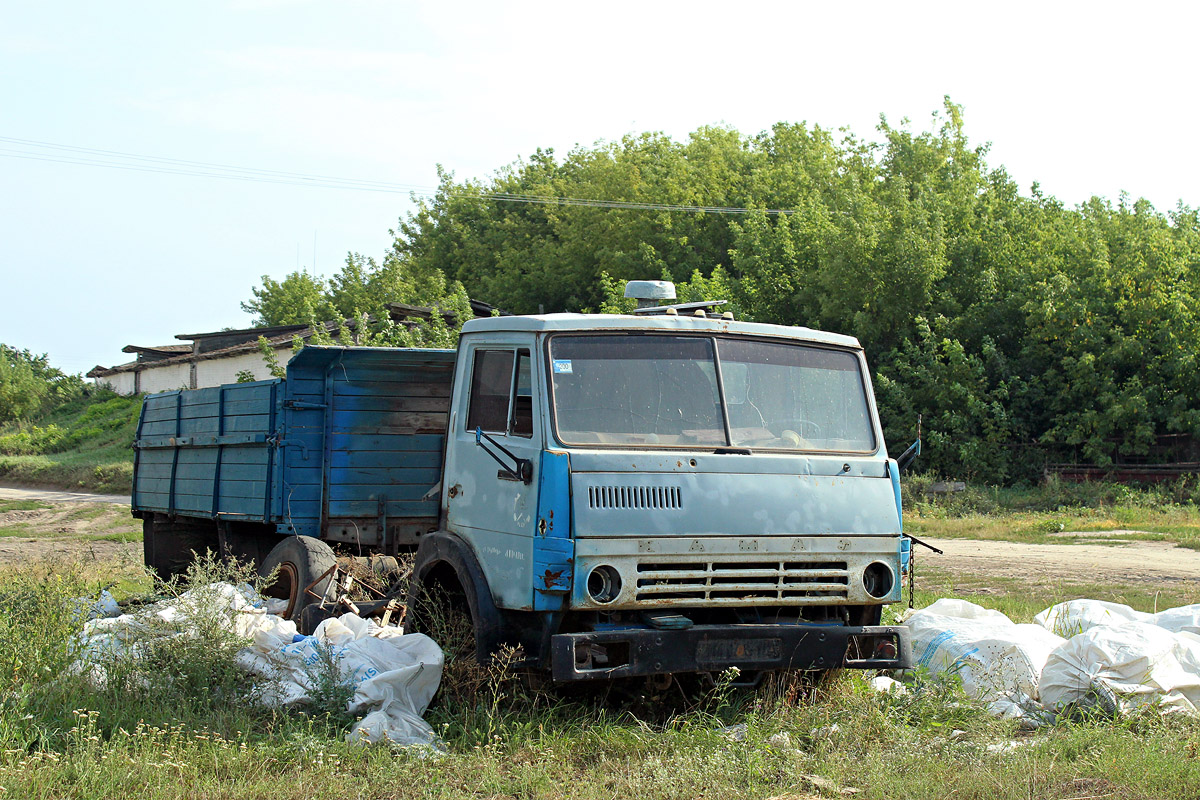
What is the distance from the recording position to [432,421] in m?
8.56

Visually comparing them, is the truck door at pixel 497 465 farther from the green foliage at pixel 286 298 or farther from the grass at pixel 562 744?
the green foliage at pixel 286 298

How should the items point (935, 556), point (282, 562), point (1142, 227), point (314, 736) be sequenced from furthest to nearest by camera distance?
1. point (1142, 227)
2. point (935, 556)
3. point (282, 562)
4. point (314, 736)

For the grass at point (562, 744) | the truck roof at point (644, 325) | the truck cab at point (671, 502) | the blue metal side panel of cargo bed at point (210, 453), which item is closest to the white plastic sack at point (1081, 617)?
the grass at point (562, 744)

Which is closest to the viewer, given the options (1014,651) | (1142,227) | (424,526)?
(1014,651)

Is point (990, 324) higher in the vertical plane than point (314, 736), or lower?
higher

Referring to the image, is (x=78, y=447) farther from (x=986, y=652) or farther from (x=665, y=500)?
(x=986, y=652)

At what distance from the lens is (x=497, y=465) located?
596cm

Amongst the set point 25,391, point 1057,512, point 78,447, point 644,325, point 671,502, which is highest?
point 25,391

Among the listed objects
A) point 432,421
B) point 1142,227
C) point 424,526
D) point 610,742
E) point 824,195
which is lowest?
point 610,742

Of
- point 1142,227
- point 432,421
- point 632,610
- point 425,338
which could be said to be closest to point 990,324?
point 1142,227

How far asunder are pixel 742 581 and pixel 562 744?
1.20 metres

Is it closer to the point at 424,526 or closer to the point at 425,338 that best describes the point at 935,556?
the point at 424,526

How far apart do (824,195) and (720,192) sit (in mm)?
4478

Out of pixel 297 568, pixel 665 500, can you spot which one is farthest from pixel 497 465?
pixel 297 568
